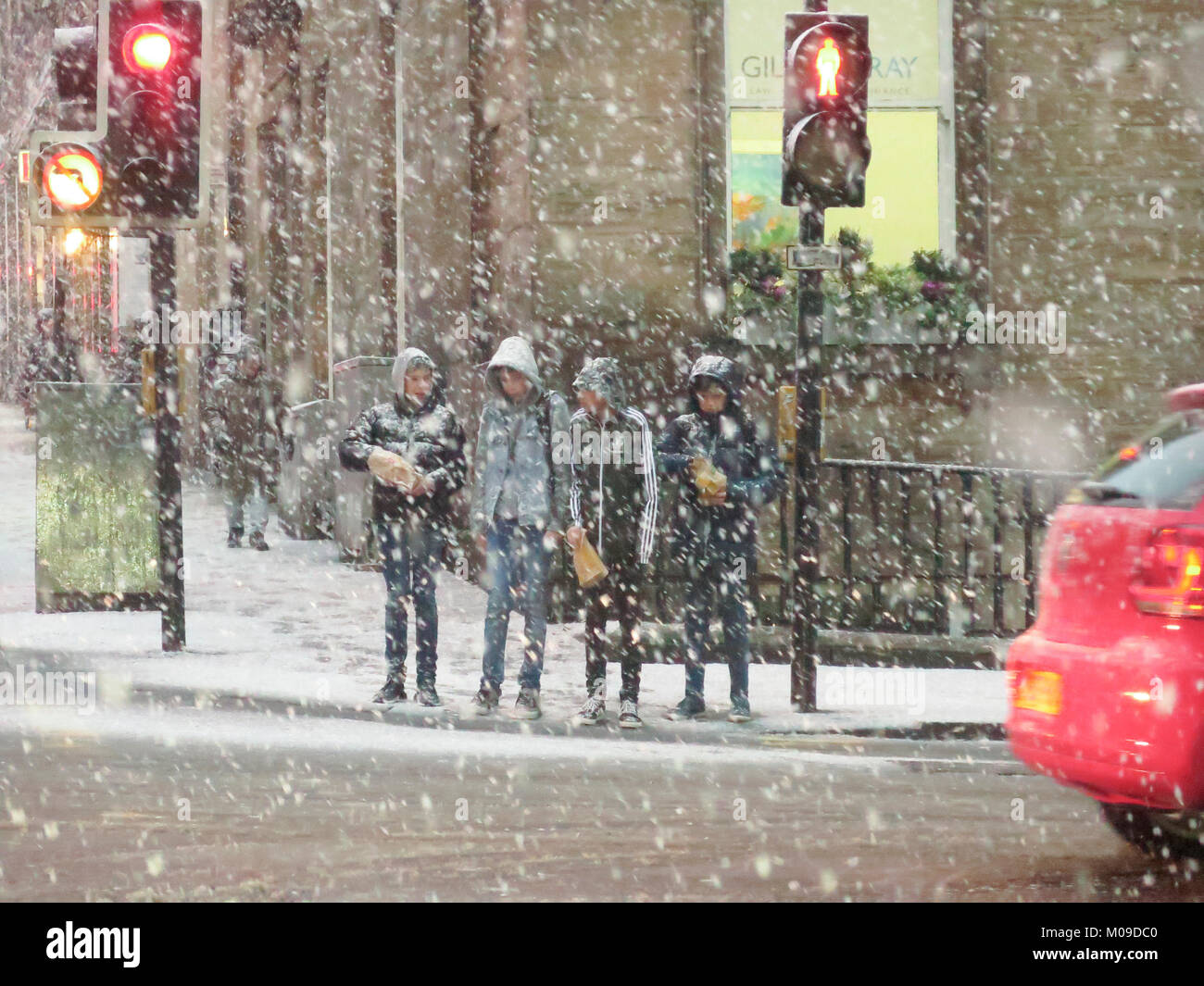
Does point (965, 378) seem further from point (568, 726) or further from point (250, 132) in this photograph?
point (250, 132)

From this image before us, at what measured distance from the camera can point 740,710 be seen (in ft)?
30.3

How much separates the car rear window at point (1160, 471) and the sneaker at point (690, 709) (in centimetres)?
379

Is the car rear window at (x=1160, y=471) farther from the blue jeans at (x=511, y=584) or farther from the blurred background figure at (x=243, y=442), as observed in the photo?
the blurred background figure at (x=243, y=442)

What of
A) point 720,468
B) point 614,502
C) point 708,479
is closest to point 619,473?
point 614,502

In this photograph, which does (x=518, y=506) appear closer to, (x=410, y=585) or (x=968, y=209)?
(x=410, y=585)

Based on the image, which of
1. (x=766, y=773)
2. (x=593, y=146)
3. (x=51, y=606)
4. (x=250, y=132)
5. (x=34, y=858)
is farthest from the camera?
(x=250, y=132)

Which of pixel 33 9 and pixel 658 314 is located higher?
pixel 33 9

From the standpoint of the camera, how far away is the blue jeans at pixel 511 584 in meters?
9.42

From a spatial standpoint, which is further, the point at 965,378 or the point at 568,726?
the point at 965,378

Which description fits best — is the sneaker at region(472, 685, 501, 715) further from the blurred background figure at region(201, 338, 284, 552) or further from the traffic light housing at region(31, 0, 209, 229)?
the blurred background figure at region(201, 338, 284, 552)

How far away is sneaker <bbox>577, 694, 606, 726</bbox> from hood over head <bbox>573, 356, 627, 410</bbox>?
1.46m

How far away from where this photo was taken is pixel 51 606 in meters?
11.7

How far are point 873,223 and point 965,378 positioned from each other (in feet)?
4.31

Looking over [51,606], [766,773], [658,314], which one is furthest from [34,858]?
[658,314]
